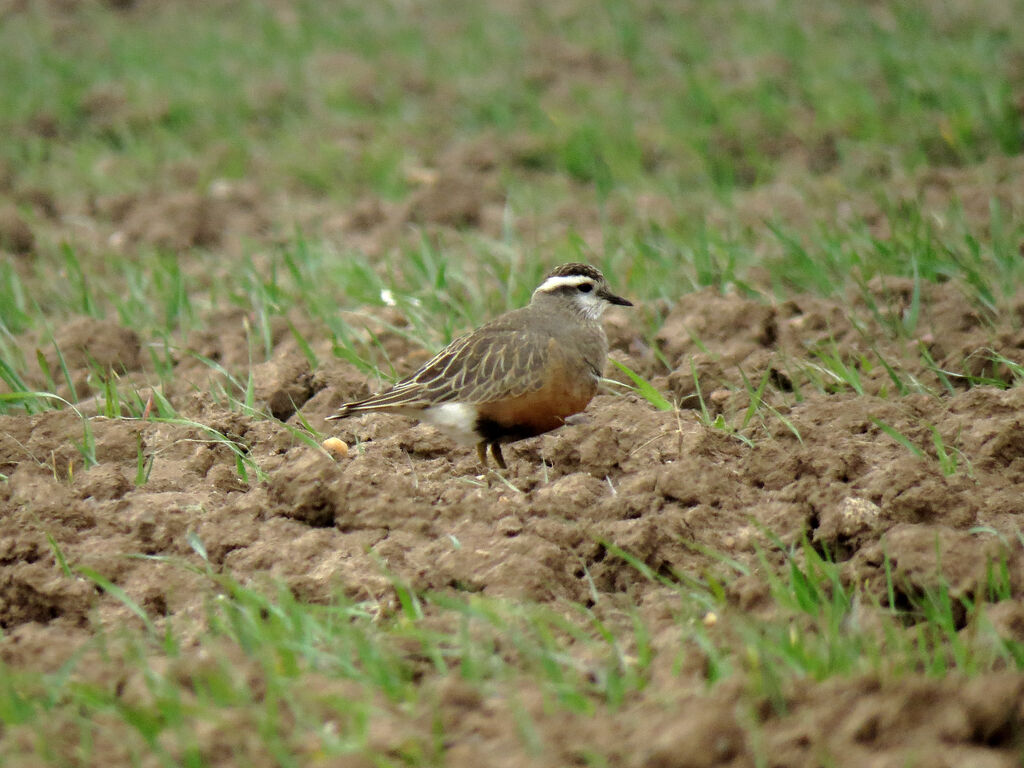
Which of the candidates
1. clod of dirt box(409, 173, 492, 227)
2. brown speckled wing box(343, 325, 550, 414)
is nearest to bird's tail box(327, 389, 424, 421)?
brown speckled wing box(343, 325, 550, 414)

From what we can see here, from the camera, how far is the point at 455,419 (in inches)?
197

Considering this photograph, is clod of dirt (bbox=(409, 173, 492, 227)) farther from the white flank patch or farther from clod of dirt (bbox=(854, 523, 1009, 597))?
clod of dirt (bbox=(854, 523, 1009, 597))

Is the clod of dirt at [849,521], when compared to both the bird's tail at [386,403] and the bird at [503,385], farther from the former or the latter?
the bird's tail at [386,403]

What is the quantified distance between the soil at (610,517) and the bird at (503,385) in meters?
0.14

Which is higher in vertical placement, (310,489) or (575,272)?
(575,272)

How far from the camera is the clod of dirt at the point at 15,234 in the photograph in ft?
27.6

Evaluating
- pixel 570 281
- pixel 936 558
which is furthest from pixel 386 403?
pixel 936 558

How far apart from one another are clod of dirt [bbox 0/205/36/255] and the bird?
429 cm

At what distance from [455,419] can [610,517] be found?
2.84ft

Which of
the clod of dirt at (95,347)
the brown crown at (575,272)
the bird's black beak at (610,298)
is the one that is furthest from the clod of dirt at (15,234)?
the bird's black beak at (610,298)

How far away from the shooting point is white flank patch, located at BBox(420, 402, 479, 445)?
16.4 ft

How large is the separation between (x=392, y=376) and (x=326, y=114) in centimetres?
560

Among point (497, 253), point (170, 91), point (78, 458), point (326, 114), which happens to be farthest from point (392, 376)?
point (170, 91)

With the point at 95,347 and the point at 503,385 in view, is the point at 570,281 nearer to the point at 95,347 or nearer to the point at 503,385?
the point at 503,385
